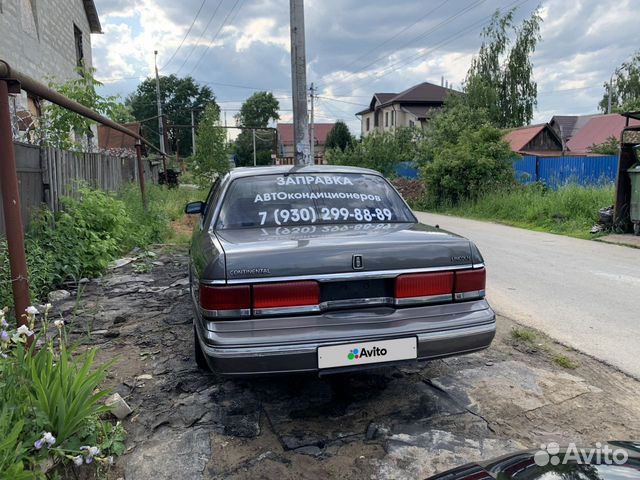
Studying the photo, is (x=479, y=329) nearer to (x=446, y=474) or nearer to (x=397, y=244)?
(x=397, y=244)

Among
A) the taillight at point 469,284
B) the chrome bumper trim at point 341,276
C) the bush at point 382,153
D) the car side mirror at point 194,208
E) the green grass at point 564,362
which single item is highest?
the bush at point 382,153

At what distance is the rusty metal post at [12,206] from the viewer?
9.75 ft

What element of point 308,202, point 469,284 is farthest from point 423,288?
point 308,202

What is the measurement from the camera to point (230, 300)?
2.72m

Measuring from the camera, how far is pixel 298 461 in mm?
2672

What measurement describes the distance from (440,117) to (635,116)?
17.5 m

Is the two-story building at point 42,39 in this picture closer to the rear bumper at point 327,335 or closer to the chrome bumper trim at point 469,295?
the rear bumper at point 327,335

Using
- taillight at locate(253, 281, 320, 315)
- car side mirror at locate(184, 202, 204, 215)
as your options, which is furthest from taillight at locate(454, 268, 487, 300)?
car side mirror at locate(184, 202, 204, 215)

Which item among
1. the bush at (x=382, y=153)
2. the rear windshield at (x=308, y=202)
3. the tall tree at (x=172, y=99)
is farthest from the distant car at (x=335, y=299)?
the tall tree at (x=172, y=99)

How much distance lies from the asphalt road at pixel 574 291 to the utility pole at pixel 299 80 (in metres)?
4.44

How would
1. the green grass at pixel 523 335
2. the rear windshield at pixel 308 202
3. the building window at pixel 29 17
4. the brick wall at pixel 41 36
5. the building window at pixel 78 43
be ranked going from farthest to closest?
the building window at pixel 78 43
the building window at pixel 29 17
the brick wall at pixel 41 36
the green grass at pixel 523 335
the rear windshield at pixel 308 202

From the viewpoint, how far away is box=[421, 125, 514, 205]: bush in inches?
736

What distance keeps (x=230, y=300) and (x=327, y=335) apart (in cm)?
56

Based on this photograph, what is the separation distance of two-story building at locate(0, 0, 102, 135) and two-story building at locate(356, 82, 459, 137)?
33777 mm
